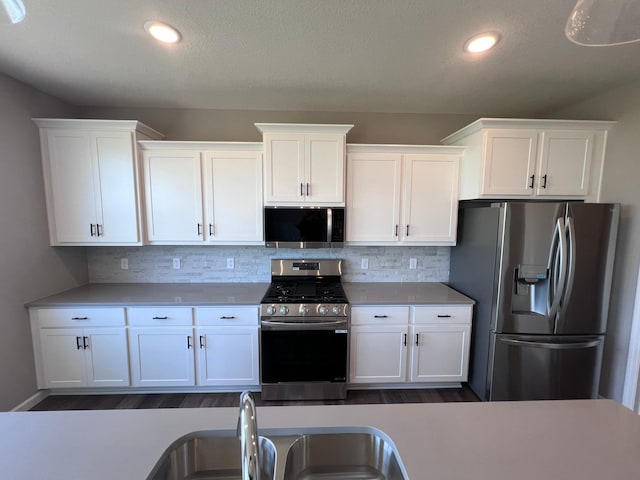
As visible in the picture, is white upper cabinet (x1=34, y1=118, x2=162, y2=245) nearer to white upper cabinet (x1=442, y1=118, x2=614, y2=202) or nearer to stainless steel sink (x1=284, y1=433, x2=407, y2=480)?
stainless steel sink (x1=284, y1=433, x2=407, y2=480)

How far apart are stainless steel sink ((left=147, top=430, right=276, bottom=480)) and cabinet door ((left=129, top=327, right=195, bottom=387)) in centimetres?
160

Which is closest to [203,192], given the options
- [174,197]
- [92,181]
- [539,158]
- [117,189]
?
[174,197]

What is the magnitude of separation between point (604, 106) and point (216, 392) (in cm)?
420

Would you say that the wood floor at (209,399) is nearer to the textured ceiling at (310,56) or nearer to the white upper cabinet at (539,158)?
the white upper cabinet at (539,158)

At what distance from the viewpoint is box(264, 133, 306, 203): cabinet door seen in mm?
2441

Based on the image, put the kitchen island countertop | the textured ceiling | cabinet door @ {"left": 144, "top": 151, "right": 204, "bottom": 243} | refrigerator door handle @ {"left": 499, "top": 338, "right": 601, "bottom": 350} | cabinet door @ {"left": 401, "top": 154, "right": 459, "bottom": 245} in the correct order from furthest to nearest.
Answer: cabinet door @ {"left": 401, "top": 154, "right": 459, "bottom": 245} → cabinet door @ {"left": 144, "top": 151, "right": 204, "bottom": 243} → refrigerator door handle @ {"left": 499, "top": 338, "right": 601, "bottom": 350} → the textured ceiling → the kitchen island countertop

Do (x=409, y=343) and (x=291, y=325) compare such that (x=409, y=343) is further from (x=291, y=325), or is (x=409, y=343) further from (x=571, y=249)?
(x=571, y=249)

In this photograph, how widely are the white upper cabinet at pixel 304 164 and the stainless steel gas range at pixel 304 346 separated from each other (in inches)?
Result: 35.3

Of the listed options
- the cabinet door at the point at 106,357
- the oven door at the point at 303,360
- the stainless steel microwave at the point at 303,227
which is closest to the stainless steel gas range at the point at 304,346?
the oven door at the point at 303,360

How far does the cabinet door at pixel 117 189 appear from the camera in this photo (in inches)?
94.0

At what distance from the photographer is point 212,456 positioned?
3.07 ft

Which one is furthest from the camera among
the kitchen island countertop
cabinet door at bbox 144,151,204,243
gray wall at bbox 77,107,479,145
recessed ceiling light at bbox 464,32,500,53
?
gray wall at bbox 77,107,479,145

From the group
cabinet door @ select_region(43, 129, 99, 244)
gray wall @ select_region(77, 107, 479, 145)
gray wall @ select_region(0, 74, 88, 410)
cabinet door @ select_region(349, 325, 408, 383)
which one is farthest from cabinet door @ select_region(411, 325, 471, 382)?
gray wall @ select_region(0, 74, 88, 410)

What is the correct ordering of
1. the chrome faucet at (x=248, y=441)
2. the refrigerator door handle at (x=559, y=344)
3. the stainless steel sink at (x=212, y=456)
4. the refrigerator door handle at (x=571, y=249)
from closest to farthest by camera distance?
the chrome faucet at (x=248, y=441) < the stainless steel sink at (x=212, y=456) < the refrigerator door handle at (x=571, y=249) < the refrigerator door handle at (x=559, y=344)
